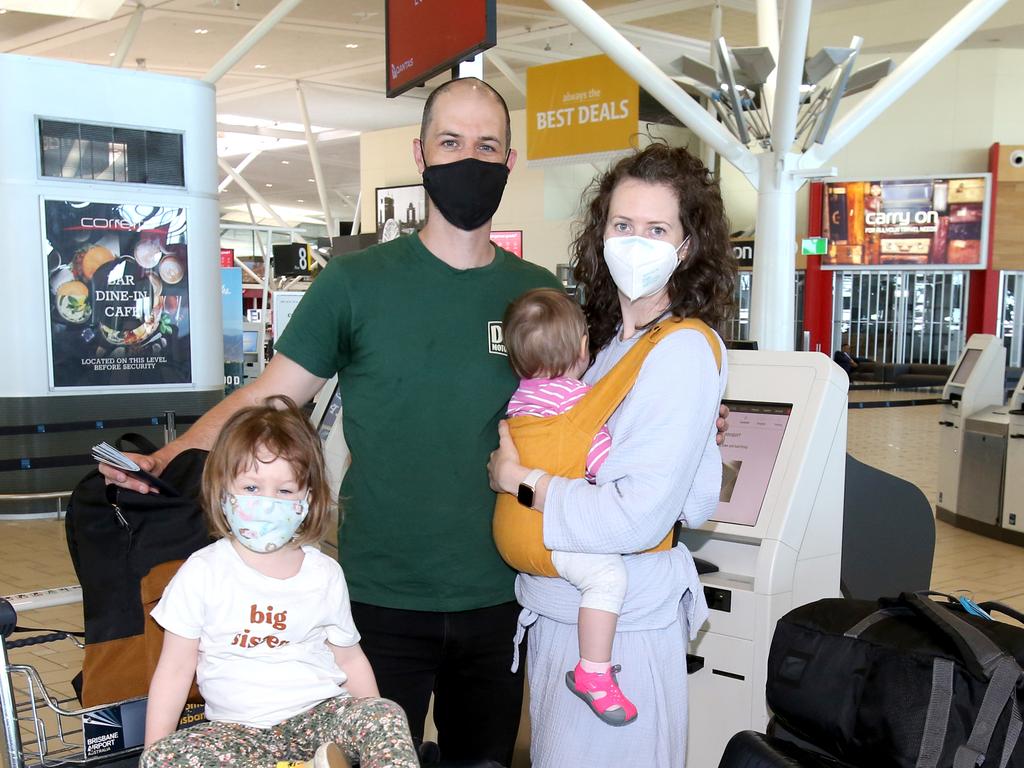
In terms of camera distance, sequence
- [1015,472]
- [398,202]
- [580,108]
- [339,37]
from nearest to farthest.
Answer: [1015,472], [580,108], [339,37], [398,202]

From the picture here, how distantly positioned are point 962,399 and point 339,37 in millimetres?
12496

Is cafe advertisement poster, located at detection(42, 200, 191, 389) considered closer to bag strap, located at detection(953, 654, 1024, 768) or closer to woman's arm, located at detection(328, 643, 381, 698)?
woman's arm, located at detection(328, 643, 381, 698)

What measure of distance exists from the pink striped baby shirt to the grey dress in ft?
0.21

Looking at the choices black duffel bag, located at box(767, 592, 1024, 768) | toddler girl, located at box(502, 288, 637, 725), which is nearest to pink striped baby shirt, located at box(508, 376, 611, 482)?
toddler girl, located at box(502, 288, 637, 725)

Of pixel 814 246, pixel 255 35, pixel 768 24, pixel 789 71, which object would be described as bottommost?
pixel 814 246

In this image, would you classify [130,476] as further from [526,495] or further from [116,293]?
[116,293]

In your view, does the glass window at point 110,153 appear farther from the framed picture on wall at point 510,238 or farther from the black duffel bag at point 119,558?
the framed picture on wall at point 510,238

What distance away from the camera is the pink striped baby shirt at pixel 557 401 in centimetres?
191

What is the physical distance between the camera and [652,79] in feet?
34.8

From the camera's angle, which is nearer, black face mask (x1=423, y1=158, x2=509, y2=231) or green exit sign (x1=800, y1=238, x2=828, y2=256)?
black face mask (x1=423, y1=158, x2=509, y2=231)

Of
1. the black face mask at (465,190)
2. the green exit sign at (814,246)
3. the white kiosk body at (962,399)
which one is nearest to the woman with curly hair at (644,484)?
the black face mask at (465,190)

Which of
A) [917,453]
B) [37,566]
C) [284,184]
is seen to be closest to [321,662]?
[37,566]

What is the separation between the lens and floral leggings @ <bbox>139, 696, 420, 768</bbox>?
1.56m

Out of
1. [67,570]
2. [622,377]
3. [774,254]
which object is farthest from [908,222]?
[622,377]
